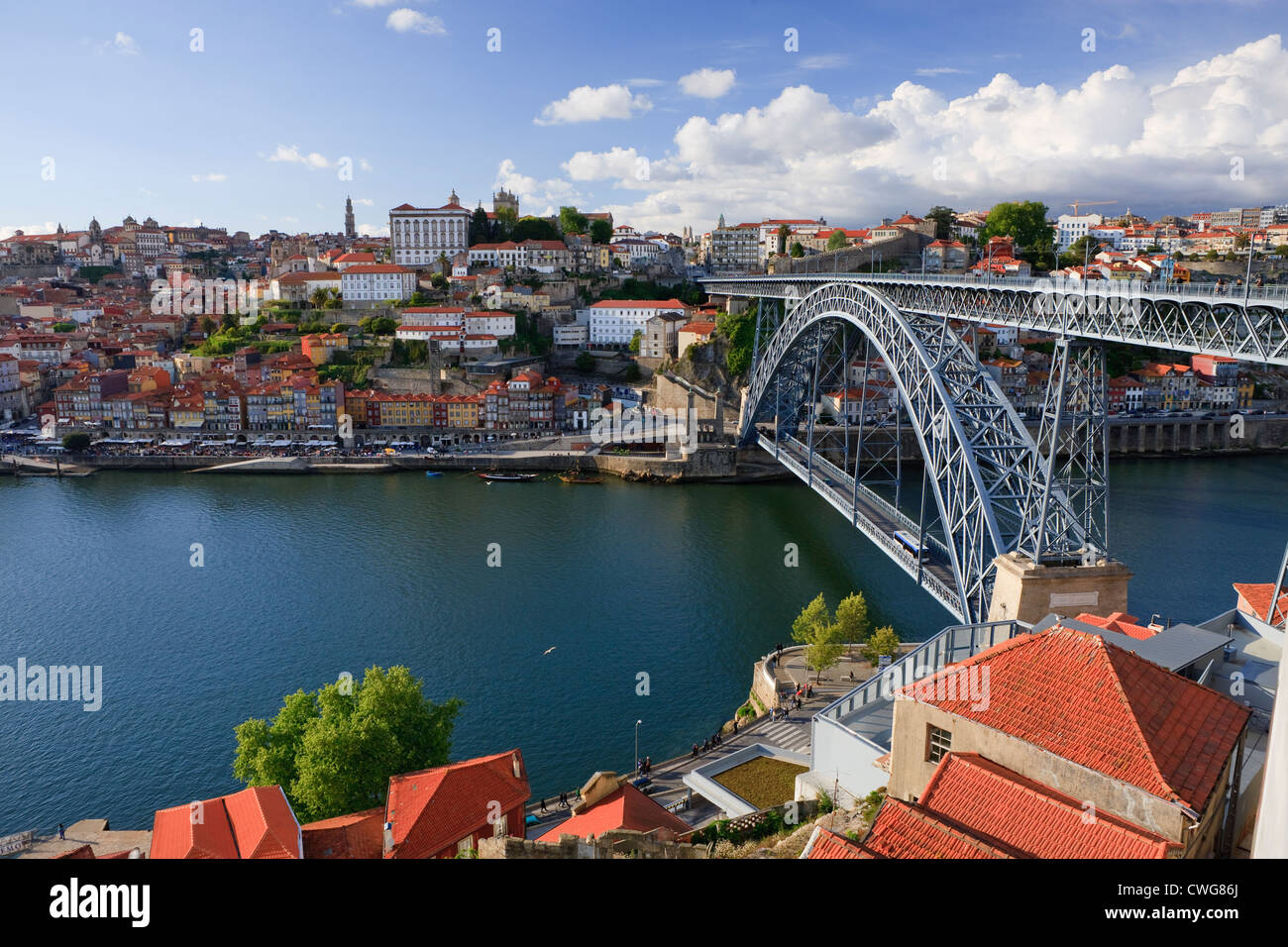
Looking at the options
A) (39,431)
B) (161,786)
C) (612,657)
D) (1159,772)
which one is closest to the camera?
(1159,772)

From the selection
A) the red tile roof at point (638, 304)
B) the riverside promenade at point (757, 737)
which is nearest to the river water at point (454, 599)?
the riverside promenade at point (757, 737)

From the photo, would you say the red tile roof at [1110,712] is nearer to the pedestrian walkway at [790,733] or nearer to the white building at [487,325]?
the pedestrian walkway at [790,733]

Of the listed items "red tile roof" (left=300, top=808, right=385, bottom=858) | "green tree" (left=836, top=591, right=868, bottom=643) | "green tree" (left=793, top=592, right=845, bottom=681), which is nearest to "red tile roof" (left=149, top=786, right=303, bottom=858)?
"red tile roof" (left=300, top=808, right=385, bottom=858)

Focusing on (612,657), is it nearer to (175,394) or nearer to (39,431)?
(175,394)

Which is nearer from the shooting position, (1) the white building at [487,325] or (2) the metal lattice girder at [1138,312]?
(2) the metal lattice girder at [1138,312]

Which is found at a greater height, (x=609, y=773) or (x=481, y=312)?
(x=481, y=312)

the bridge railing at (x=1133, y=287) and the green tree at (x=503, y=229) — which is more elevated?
the green tree at (x=503, y=229)
